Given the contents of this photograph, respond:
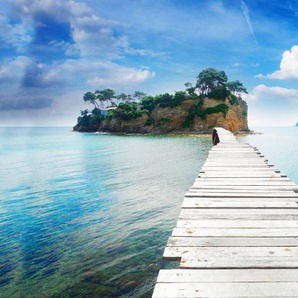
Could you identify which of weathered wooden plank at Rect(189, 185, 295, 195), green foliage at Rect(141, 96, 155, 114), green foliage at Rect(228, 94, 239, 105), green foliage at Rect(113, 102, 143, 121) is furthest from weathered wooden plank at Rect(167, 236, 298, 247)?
green foliage at Rect(141, 96, 155, 114)

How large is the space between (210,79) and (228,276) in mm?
80001

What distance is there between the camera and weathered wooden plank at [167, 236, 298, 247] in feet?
10.5

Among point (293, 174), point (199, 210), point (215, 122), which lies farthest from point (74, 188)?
point (215, 122)

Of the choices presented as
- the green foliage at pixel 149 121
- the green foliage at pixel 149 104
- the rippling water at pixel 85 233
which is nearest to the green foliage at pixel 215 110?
the green foliage at pixel 149 121

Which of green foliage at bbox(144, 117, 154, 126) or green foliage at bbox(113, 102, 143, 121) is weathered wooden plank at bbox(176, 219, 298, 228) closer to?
green foliage at bbox(144, 117, 154, 126)

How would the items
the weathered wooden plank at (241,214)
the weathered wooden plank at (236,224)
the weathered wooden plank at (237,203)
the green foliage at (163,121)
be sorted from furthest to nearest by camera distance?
the green foliage at (163,121) < the weathered wooden plank at (237,203) < the weathered wooden plank at (241,214) < the weathered wooden plank at (236,224)

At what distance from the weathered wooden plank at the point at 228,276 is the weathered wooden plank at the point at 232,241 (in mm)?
516

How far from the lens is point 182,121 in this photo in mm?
81125

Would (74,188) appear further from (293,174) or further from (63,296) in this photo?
(293,174)

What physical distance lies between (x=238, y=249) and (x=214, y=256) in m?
0.35

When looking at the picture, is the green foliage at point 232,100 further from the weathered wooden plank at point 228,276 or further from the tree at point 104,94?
the weathered wooden plank at point 228,276

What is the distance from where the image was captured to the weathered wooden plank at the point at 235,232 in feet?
11.4

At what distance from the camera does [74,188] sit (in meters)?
14.3

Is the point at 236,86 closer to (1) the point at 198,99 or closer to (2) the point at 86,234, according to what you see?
(1) the point at 198,99
